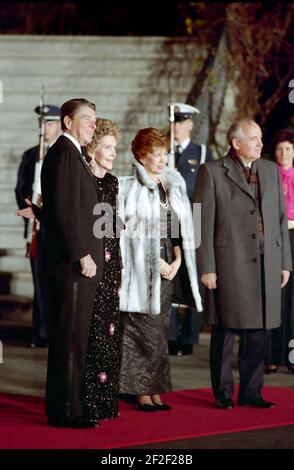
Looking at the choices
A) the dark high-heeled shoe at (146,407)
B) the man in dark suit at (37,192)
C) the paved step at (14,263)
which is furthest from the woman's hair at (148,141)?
the paved step at (14,263)

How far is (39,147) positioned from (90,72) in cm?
477

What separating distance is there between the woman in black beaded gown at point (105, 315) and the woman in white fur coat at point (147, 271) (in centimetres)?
32

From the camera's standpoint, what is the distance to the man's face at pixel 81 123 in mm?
7645

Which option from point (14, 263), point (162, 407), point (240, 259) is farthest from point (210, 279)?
point (14, 263)

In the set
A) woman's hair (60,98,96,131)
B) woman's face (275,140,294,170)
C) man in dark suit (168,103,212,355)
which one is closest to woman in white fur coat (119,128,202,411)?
woman's hair (60,98,96,131)

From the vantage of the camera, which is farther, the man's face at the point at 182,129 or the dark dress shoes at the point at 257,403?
the man's face at the point at 182,129

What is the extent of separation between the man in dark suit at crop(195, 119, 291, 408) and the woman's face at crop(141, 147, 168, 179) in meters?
0.33

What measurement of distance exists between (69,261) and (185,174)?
13.1 ft

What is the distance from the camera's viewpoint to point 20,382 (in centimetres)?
955

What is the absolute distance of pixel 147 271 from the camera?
8.34 metres

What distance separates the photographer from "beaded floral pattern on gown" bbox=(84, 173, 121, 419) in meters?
7.71

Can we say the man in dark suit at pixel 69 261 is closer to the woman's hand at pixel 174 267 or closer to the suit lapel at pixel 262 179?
the woman's hand at pixel 174 267
